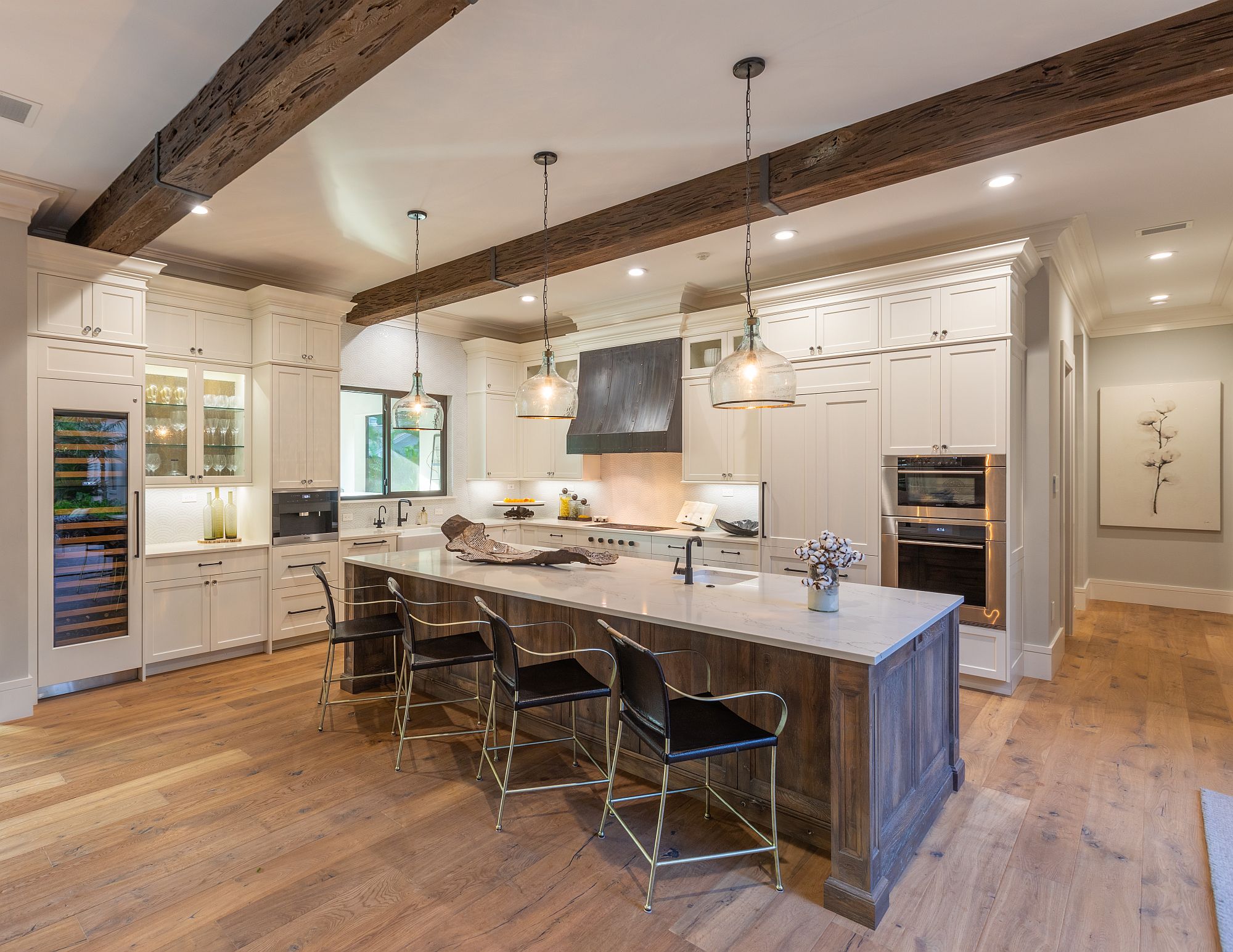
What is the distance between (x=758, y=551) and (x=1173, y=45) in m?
3.55

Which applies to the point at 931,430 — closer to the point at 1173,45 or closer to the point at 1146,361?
the point at 1173,45

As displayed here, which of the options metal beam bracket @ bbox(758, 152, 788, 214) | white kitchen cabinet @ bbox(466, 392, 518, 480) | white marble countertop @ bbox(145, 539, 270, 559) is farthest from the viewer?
white kitchen cabinet @ bbox(466, 392, 518, 480)

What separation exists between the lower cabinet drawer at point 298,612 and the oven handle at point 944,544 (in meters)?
4.10

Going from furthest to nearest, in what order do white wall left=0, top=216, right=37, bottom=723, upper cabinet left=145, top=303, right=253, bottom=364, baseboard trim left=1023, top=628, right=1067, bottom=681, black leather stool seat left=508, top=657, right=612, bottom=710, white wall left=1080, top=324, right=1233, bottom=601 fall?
white wall left=1080, top=324, right=1233, bottom=601 → upper cabinet left=145, top=303, right=253, bottom=364 → baseboard trim left=1023, top=628, right=1067, bottom=681 → white wall left=0, top=216, right=37, bottom=723 → black leather stool seat left=508, top=657, right=612, bottom=710

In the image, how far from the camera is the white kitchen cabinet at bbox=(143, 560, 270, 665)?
452 cm

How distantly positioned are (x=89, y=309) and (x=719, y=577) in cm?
419

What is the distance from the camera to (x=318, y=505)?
5363 millimetres

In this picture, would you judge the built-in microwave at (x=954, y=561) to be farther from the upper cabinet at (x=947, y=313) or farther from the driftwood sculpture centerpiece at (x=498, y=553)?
the driftwood sculpture centerpiece at (x=498, y=553)

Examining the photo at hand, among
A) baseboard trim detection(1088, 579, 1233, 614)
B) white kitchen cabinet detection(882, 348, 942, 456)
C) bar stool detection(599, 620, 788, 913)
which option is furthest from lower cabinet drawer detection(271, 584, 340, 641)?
baseboard trim detection(1088, 579, 1233, 614)

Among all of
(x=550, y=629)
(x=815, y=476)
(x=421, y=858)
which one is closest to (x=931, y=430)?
(x=815, y=476)

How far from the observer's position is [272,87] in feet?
7.52

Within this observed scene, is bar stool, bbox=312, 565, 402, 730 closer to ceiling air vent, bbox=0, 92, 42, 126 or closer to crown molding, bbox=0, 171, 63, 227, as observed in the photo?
ceiling air vent, bbox=0, 92, 42, 126

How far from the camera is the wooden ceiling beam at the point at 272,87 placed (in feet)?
6.42

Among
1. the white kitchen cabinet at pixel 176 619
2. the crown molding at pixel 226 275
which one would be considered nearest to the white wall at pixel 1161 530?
the crown molding at pixel 226 275
